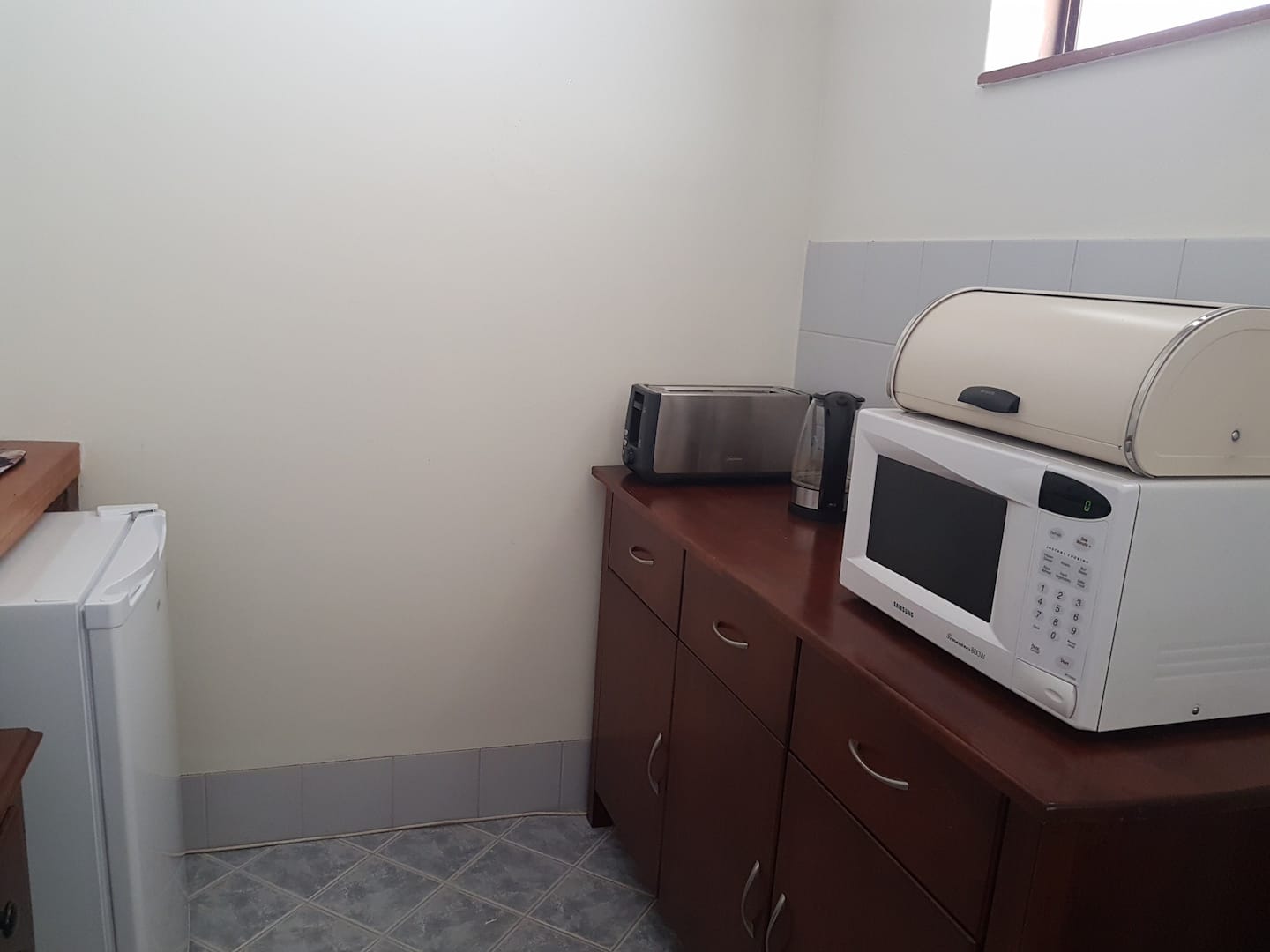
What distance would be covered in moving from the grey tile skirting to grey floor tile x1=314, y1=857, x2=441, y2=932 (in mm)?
161

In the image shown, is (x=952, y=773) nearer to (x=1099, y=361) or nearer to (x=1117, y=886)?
(x=1117, y=886)

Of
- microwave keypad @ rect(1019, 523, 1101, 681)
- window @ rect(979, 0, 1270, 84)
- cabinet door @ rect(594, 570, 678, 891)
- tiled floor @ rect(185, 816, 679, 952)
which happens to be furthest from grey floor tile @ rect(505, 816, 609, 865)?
window @ rect(979, 0, 1270, 84)

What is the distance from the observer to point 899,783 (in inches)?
43.4

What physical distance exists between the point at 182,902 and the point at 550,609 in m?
0.99

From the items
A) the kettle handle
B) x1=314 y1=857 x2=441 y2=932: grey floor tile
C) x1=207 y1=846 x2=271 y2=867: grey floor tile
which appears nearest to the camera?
the kettle handle

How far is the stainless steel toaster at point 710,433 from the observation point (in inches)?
81.0

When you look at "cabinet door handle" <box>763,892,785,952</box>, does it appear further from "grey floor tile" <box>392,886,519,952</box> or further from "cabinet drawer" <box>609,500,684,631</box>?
"grey floor tile" <box>392,886,519,952</box>

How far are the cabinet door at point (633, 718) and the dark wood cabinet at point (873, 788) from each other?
0.01 metres

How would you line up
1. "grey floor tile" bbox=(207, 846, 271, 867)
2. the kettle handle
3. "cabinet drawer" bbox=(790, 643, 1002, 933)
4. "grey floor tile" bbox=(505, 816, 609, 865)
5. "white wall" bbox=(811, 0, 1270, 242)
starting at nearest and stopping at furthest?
"cabinet drawer" bbox=(790, 643, 1002, 933)
"white wall" bbox=(811, 0, 1270, 242)
the kettle handle
"grey floor tile" bbox=(207, 846, 271, 867)
"grey floor tile" bbox=(505, 816, 609, 865)

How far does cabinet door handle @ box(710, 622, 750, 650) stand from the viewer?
1.51 metres

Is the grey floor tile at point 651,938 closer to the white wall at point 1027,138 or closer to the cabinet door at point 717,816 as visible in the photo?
the cabinet door at point 717,816

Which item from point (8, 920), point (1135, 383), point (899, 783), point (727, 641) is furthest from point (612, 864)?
point (1135, 383)

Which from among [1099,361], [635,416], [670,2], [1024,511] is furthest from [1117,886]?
[670,2]

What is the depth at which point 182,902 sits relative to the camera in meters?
1.83
